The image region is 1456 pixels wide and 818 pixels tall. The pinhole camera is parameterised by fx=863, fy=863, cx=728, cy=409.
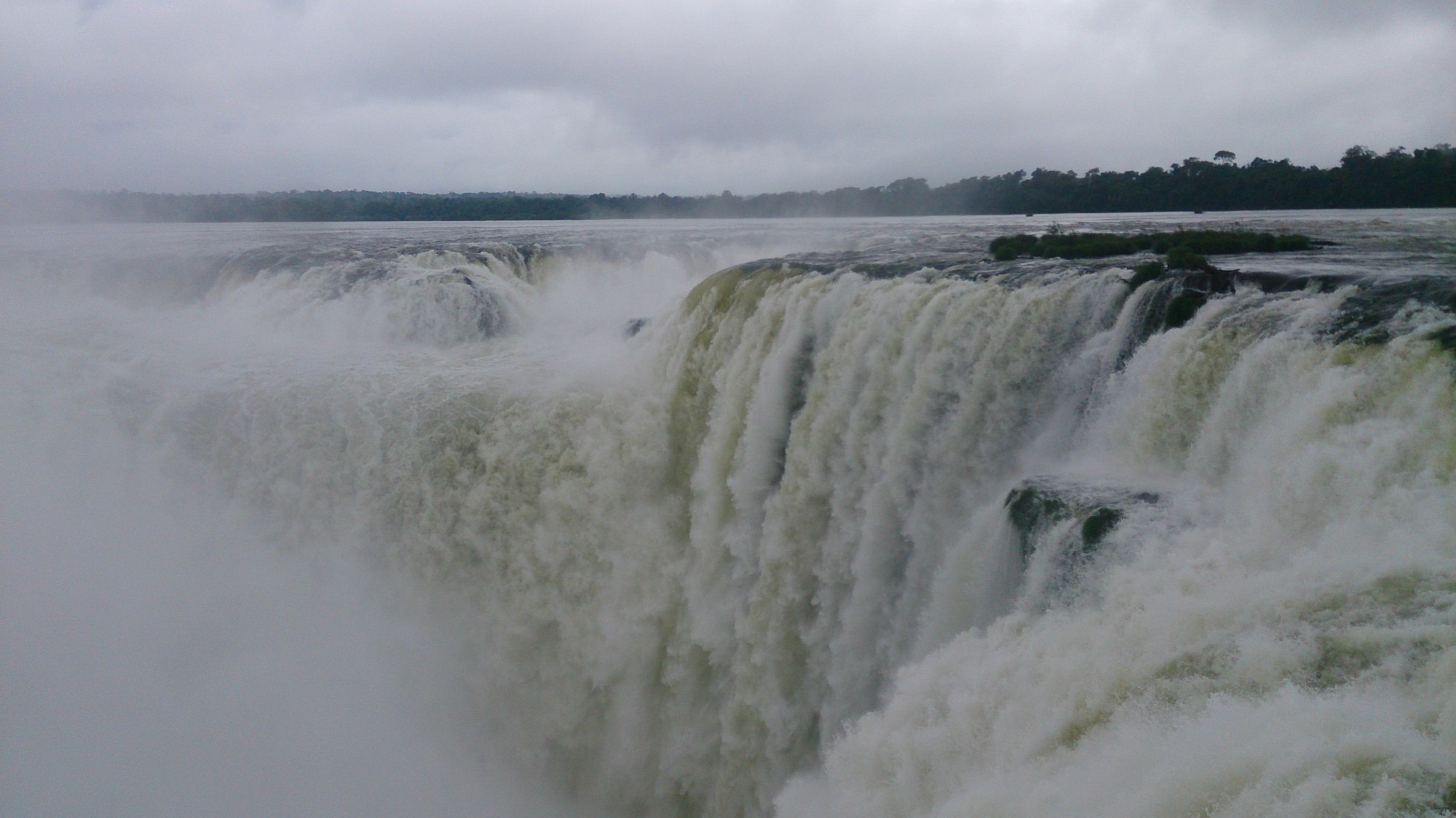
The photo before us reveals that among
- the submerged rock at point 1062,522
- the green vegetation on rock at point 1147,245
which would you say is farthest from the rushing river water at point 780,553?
the green vegetation on rock at point 1147,245

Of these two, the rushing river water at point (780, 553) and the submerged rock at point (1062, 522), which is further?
the submerged rock at point (1062, 522)

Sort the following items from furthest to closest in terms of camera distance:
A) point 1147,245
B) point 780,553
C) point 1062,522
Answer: point 1147,245, point 780,553, point 1062,522

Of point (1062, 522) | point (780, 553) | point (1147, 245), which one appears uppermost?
point (1147, 245)

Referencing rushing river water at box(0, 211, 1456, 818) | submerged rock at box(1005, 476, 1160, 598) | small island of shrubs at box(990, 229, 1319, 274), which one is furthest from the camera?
small island of shrubs at box(990, 229, 1319, 274)

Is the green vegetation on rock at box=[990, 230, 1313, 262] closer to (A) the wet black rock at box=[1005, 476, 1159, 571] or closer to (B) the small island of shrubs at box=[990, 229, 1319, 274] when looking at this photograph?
(B) the small island of shrubs at box=[990, 229, 1319, 274]

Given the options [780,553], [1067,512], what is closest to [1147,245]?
[780,553]

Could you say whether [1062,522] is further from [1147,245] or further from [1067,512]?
[1147,245]

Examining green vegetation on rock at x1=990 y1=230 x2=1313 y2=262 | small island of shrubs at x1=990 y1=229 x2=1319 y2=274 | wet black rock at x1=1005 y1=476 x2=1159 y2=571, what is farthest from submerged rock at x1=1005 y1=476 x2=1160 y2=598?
green vegetation on rock at x1=990 y1=230 x2=1313 y2=262

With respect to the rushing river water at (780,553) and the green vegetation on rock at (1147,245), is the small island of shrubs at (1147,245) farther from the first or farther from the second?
the rushing river water at (780,553)

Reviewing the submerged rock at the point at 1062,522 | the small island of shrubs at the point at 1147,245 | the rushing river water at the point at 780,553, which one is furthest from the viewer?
the small island of shrubs at the point at 1147,245
